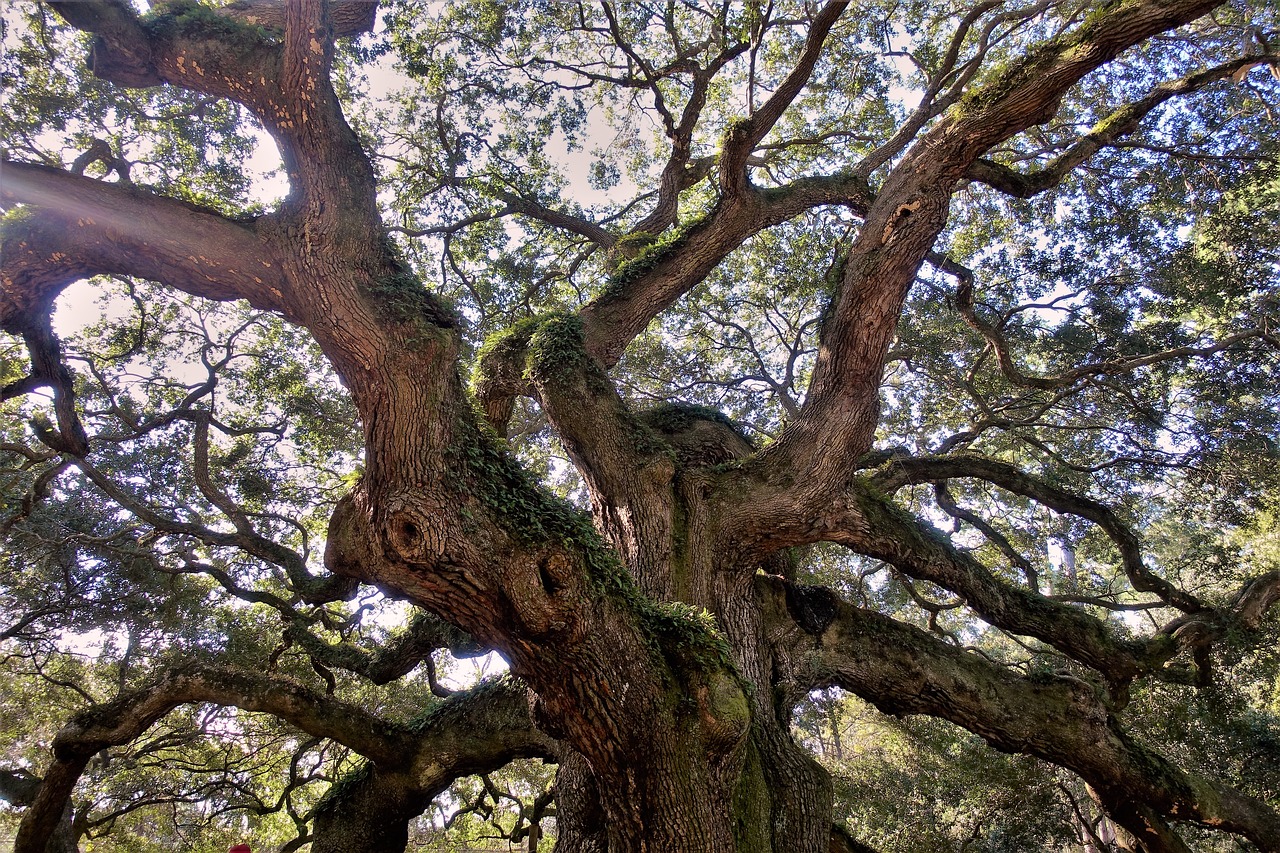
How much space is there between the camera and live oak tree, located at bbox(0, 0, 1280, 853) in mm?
3553

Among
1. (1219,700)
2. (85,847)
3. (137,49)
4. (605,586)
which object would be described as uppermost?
(137,49)

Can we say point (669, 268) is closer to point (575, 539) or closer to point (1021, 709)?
point (575, 539)

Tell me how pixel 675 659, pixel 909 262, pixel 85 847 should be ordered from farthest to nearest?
pixel 85 847
pixel 909 262
pixel 675 659

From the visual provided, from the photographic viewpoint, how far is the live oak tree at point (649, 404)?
3.55 meters

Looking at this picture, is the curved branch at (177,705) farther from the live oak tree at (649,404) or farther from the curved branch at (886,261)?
the curved branch at (886,261)

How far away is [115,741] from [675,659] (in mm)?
3841

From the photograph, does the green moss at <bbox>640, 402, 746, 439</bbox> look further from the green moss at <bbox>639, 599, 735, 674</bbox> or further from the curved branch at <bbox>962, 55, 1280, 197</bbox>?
the curved branch at <bbox>962, 55, 1280, 197</bbox>

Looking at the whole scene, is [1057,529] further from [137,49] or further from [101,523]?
[101,523]

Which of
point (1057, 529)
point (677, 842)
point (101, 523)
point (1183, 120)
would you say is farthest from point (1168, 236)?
point (101, 523)

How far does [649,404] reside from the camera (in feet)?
36.2

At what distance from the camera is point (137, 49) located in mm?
4426

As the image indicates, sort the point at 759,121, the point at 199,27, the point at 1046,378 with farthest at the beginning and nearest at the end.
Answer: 1. the point at 1046,378
2. the point at 759,121
3. the point at 199,27

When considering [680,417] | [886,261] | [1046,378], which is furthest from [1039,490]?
[680,417]

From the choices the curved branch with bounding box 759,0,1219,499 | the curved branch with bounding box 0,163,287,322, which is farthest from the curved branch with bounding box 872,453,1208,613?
the curved branch with bounding box 0,163,287,322
